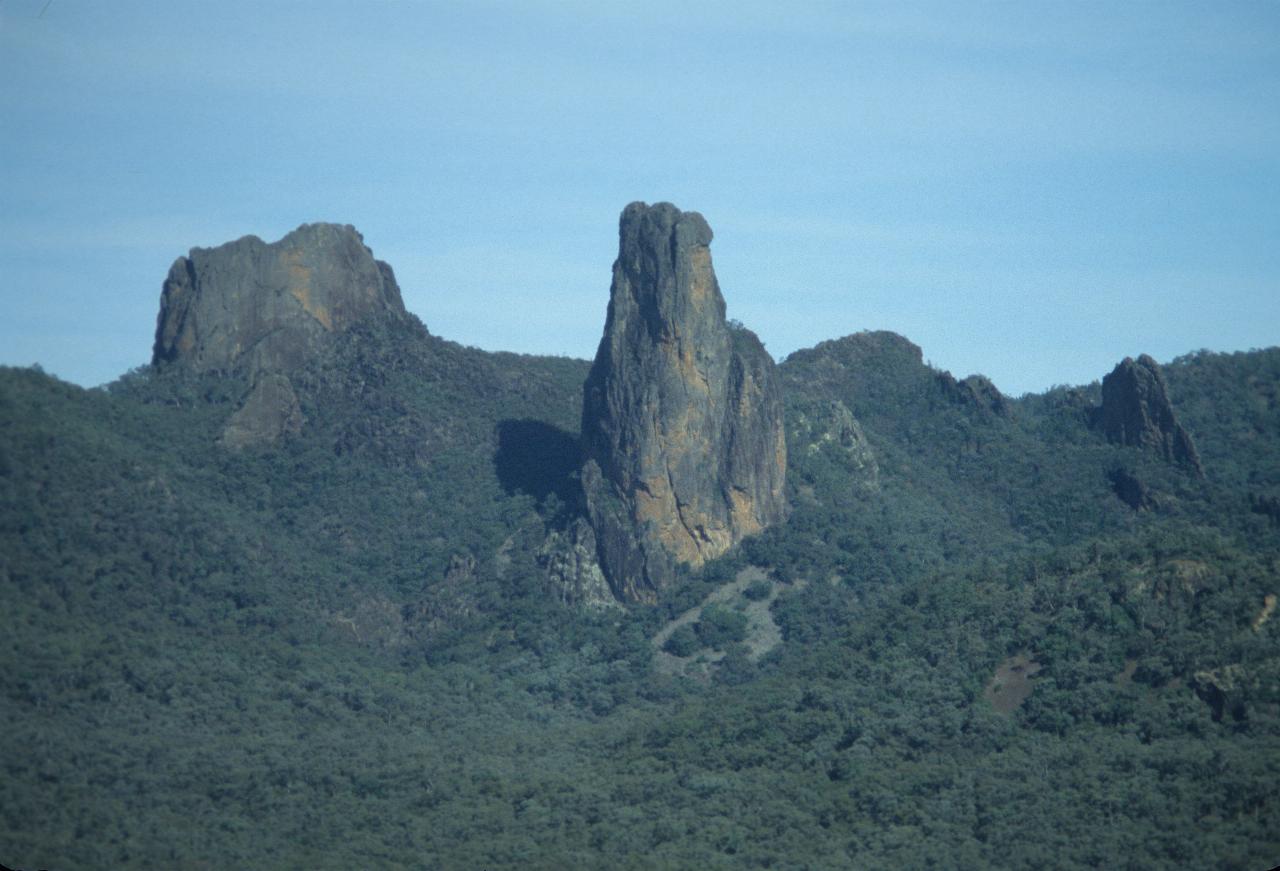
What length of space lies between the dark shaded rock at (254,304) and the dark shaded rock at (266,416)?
2546mm

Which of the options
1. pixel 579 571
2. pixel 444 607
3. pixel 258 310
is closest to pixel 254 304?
pixel 258 310

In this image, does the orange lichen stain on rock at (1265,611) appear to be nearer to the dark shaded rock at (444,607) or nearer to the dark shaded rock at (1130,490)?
the dark shaded rock at (1130,490)

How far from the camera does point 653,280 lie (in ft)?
332

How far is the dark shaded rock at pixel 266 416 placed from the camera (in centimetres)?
10900

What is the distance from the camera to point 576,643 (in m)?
98.8

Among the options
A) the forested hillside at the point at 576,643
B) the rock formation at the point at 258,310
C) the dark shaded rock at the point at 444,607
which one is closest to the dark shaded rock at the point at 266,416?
the rock formation at the point at 258,310

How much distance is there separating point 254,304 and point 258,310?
45cm

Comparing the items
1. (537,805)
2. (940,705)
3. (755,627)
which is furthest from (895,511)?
(537,805)

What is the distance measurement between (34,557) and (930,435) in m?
64.0

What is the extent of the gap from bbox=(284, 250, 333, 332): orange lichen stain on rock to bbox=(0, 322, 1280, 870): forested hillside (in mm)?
2589

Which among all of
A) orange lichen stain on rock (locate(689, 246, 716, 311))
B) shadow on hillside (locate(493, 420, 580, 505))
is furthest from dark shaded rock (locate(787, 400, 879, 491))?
orange lichen stain on rock (locate(689, 246, 716, 311))

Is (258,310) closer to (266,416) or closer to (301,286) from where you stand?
(301,286)

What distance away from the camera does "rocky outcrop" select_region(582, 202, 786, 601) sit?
101 meters

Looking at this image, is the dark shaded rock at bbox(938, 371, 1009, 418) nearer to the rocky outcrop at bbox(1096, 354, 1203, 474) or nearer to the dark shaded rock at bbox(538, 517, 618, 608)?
the rocky outcrop at bbox(1096, 354, 1203, 474)
